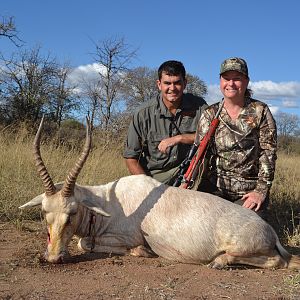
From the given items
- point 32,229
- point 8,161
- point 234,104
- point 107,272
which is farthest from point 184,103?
point 8,161

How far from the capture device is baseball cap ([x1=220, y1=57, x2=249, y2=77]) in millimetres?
4897

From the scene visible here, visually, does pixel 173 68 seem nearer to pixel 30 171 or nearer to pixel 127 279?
pixel 127 279

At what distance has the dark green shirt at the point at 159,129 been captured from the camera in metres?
5.84

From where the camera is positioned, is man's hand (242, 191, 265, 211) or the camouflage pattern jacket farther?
the camouflage pattern jacket

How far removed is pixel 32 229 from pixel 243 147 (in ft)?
8.00

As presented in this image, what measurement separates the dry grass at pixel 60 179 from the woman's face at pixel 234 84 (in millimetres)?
1674

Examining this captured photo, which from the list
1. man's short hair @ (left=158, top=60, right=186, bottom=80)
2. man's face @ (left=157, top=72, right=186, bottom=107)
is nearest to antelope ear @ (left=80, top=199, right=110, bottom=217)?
man's face @ (left=157, top=72, right=186, bottom=107)

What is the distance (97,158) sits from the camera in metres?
7.91

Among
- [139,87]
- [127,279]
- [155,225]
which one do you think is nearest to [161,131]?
[155,225]

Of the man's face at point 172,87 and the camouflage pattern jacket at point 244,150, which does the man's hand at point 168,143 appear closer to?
the camouflage pattern jacket at point 244,150

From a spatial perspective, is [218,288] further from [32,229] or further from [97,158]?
[97,158]

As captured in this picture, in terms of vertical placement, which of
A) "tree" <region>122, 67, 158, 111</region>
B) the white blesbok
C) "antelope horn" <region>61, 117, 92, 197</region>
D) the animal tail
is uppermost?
"tree" <region>122, 67, 158, 111</region>

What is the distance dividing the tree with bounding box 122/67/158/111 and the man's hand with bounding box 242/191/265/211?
617 inches

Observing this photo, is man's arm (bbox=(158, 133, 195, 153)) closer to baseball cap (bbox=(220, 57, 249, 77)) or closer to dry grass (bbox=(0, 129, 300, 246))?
baseball cap (bbox=(220, 57, 249, 77))
